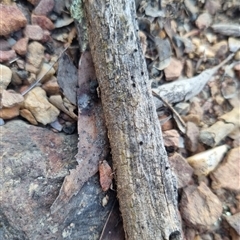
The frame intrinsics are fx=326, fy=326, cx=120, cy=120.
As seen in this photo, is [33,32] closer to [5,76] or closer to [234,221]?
[5,76]

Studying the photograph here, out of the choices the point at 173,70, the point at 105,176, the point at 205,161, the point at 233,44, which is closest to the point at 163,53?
the point at 173,70

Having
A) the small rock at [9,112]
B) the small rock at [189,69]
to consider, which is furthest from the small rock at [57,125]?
the small rock at [189,69]

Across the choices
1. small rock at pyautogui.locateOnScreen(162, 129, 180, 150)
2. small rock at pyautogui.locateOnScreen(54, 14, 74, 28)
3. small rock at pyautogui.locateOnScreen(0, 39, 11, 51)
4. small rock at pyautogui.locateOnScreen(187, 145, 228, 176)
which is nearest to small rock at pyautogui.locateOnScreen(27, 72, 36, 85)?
small rock at pyautogui.locateOnScreen(0, 39, 11, 51)

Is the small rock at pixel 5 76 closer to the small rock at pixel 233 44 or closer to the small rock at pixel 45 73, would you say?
the small rock at pixel 45 73

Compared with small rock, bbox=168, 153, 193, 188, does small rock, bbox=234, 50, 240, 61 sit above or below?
above

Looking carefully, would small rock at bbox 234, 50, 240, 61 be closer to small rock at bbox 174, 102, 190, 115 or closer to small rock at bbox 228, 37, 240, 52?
small rock at bbox 228, 37, 240, 52

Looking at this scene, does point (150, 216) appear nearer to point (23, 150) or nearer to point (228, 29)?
point (23, 150)
